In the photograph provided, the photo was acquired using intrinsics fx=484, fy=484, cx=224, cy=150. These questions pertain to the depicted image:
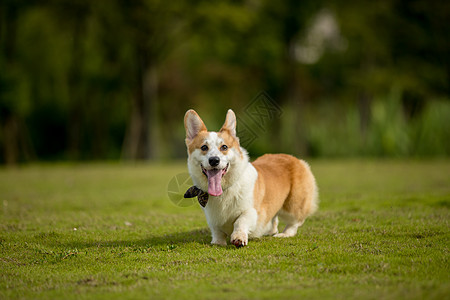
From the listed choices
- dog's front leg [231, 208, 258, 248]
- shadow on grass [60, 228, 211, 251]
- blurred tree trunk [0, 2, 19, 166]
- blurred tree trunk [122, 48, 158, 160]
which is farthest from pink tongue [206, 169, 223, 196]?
blurred tree trunk [0, 2, 19, 166]

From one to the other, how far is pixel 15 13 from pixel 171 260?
2105cm

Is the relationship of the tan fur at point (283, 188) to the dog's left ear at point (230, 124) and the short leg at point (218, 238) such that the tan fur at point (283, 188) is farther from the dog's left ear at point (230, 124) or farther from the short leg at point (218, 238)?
the dog's left ear at point (230, 124)

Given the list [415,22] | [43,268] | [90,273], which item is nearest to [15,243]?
[43,268]

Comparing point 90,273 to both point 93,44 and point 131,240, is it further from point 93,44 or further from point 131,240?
point 93,44

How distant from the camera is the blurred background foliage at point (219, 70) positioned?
21344 millimetres

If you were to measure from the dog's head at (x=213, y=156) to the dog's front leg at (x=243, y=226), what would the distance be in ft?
Answer: 1.18

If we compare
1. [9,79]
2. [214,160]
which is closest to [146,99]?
[9,79]

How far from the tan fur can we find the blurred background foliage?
42.6 feet

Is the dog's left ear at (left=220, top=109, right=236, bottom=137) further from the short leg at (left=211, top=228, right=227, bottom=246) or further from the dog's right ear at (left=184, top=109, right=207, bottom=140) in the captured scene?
the short leg at (left=211, top=228, right=227, bottom=246)

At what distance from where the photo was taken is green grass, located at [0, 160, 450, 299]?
340 cm

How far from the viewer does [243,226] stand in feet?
16.0

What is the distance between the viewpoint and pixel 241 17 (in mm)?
21875

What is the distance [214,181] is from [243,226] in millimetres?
543

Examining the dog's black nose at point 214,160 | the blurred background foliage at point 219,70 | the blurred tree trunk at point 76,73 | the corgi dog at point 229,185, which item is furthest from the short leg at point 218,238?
the blurred tree trunk at point 76,73
